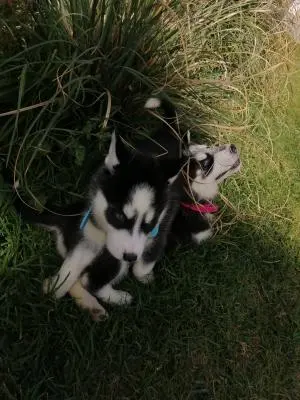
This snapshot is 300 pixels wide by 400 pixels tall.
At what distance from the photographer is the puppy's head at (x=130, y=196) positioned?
2.25 metres

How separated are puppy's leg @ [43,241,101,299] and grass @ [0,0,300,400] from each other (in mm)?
90

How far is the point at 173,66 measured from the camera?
9.95ft

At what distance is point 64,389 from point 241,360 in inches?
42.2

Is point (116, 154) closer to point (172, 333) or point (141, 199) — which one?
point (141, 199)

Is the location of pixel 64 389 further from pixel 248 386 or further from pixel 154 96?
pixel 154 96

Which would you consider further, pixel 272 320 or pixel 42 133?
pixel 272 320

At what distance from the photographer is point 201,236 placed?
117 inches

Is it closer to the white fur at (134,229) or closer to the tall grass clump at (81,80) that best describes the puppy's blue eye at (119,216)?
the white fur at (134,229)

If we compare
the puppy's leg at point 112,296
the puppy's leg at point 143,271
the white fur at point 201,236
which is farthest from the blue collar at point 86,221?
the white fur at point 201,236

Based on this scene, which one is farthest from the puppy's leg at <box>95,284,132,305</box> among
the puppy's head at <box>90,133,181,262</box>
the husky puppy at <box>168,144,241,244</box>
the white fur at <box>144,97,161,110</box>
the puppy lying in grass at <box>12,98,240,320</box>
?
the white fur at <box>144,97,161,110</box>

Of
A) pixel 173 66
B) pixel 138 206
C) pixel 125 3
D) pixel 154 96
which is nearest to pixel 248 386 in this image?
pixel 138 206

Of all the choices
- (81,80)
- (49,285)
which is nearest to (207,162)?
(81,80)

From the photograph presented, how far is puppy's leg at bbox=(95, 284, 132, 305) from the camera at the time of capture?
8.45ft

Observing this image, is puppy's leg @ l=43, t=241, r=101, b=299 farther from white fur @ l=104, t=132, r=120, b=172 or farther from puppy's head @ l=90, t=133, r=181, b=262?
white fur @ l=104, t=132, r=120, b=172
